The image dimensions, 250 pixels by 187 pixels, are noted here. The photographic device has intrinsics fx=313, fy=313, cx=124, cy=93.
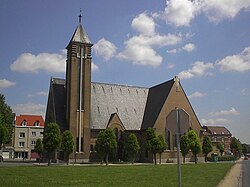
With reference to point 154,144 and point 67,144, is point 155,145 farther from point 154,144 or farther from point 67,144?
point 67,144

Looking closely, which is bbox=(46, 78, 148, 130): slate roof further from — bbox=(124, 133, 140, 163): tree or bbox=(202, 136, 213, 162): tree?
bbox=(202, 136, 213, 162): tree

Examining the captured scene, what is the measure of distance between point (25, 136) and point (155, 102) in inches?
1827

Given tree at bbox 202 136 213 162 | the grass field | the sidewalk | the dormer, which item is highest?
the dormer

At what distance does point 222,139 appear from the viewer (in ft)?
471

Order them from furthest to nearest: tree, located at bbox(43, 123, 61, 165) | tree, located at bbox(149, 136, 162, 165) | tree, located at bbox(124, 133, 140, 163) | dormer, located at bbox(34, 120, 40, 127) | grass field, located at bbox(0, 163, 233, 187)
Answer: dormer, located at bbox(34, 120, 40, 127), tree, located at bbox(124, 133, 140, 163), tree, located at bbox(149, 136, 162, 165), tree, located at bbox(43, 123, 61, 165), grass field, located at bbox(0, 163, 233, 187)

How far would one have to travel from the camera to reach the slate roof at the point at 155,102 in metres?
62.0

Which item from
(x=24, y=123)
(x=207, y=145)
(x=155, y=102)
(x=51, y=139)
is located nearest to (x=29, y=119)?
(x=24, y=123)

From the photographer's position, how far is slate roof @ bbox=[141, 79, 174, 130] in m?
62.0

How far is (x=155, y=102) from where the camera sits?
65375mm

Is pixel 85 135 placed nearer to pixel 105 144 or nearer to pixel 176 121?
pixel 105 144

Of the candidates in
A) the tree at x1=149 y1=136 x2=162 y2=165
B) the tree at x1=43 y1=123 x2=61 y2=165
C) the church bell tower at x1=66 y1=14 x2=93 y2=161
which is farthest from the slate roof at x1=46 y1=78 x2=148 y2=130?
the tree at x1=149 y1=136 x2=162 y2=165

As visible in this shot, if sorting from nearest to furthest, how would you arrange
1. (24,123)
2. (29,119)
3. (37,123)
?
(24,123) → (37,123) → (29,119)

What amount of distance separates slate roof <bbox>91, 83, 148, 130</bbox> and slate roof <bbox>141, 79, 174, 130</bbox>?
1.22m

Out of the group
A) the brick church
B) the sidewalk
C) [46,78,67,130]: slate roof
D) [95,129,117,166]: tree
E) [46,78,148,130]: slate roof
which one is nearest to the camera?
the sidewalk
